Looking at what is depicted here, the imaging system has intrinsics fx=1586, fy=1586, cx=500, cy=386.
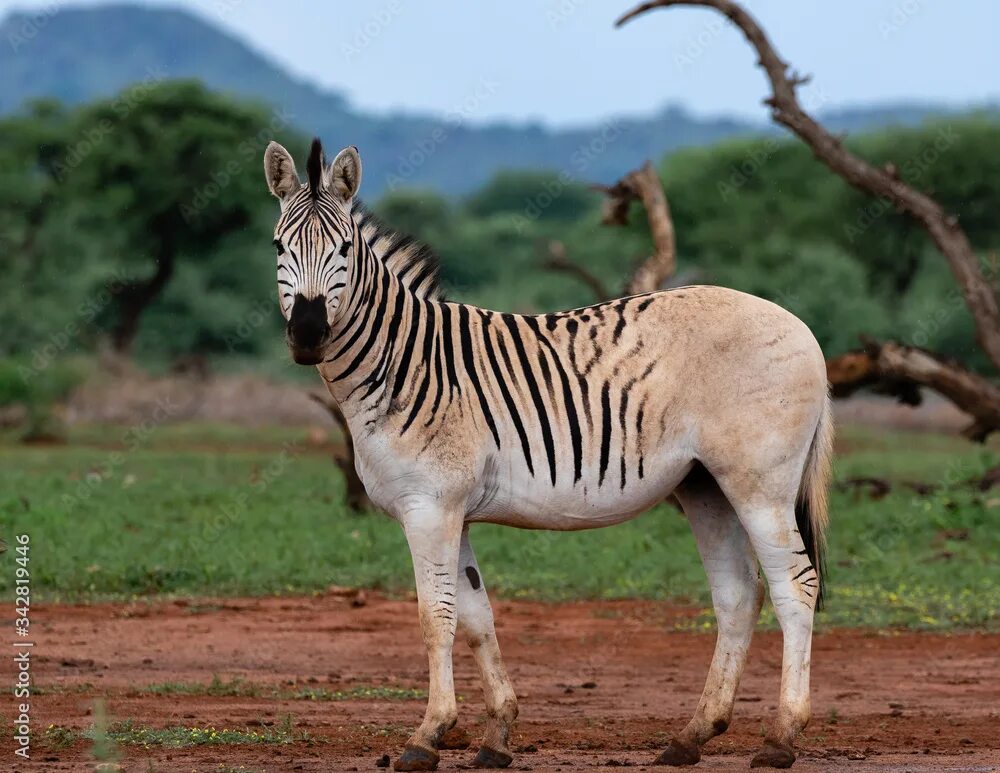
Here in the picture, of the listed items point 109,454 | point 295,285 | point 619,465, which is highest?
point 295,285

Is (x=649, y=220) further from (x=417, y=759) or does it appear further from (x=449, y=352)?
(x=417, y=759)

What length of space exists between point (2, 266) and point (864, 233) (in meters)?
19.9

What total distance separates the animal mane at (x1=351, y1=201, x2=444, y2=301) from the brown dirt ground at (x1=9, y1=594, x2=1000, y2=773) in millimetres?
2008

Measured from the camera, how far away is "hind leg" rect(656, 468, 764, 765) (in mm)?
6820

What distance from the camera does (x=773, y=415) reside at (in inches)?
264

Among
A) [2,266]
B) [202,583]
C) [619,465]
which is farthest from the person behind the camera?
[2,266]

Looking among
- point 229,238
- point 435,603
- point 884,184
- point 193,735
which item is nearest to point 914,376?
point 884,184

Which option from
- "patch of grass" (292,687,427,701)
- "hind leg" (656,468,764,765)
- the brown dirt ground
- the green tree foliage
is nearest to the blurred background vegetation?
the green tree foliage

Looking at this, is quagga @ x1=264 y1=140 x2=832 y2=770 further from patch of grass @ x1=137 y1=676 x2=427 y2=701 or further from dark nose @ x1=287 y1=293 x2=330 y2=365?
patch of grass @ x1=137 y1=676 x2=427 y2=701

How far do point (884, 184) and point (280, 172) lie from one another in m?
8.90

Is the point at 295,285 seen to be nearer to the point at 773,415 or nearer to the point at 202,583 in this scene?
the point at 773,415

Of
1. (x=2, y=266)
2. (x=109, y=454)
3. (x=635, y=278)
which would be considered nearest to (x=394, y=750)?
(x=635, y=278)

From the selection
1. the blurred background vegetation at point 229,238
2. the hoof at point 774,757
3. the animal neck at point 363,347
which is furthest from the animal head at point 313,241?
the blurred background vegetation at point 229,238

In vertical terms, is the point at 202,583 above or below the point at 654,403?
below
